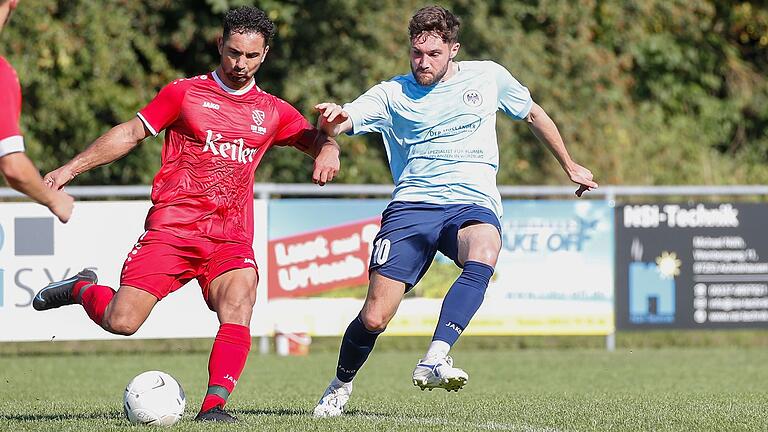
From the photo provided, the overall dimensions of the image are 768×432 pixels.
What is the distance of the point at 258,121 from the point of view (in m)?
6.98

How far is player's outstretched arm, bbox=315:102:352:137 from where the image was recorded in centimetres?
675

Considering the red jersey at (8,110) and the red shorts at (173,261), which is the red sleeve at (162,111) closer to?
the red shorts at (173,261)

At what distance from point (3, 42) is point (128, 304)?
413 inches

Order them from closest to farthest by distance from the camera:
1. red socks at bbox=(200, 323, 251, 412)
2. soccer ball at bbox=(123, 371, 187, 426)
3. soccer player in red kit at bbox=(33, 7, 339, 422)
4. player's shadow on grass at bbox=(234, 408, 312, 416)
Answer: soccer ball at bbox=(123, 371, 187, 426), red socks at bbox=(200, 323, 251, 412), soccer player in red kit at bbox=(33, 7, 339, 422), player's shadow on grass at bbox=(234, 408, 312, 416)

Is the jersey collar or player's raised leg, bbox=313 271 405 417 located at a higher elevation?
the jersey collar

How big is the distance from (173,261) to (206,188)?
0.42 meters

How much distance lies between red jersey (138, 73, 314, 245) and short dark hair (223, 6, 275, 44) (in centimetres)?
33

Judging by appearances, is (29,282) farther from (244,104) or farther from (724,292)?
(724,292)

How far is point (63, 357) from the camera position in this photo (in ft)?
44.5

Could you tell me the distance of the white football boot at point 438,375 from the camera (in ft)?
20.0

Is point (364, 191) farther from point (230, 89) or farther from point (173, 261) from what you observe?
point (173, 261)

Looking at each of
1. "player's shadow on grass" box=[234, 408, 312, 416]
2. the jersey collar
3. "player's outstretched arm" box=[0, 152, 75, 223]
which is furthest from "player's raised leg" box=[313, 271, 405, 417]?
"player's outstretched arm" box=[0, 152, 75, 223]

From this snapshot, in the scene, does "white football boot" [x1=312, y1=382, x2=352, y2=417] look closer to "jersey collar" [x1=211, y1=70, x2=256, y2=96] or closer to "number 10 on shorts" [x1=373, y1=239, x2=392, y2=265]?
"number 10 on shorts" [x1=373, y1=239, x2=392, y2=265]

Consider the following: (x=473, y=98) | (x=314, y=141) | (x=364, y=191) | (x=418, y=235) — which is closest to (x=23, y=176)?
(x=314, y=141)
